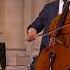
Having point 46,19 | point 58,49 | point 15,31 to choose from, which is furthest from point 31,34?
point 15,31

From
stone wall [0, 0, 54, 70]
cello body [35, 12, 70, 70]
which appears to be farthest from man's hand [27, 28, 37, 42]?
stone wall [0, 0, 54, 70]

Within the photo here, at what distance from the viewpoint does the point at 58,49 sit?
6.64ft

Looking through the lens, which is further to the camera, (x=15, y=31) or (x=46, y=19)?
(x=15, y=31)

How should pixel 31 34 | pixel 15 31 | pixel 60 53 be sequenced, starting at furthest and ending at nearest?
1. pixel 15 31
2. pixel 31 34
3. pixel 60 53

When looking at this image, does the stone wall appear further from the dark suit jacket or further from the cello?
the cello

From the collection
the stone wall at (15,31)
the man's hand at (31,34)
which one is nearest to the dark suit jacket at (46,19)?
the man's hand at (31,34)

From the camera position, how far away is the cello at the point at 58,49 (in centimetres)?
198

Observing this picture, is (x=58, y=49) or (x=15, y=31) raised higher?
(x=58, y=49)

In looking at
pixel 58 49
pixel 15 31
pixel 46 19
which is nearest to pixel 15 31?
pixel 15 31

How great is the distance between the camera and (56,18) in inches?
84.0

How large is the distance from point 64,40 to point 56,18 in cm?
18

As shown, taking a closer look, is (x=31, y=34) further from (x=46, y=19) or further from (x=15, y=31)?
(x=15, y=31)

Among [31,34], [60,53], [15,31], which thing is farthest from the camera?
[15,31]

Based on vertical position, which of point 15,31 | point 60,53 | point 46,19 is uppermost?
point 46,19
